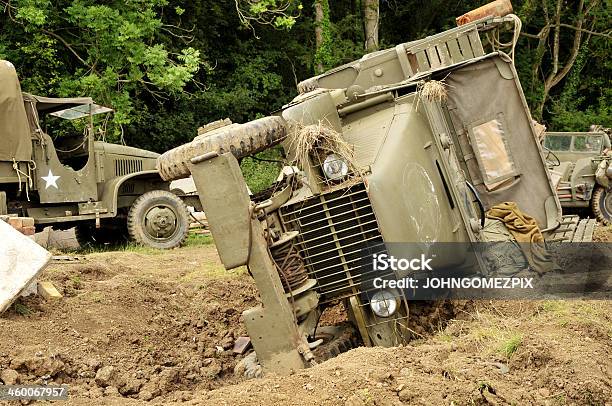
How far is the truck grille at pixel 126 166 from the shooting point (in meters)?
14.4

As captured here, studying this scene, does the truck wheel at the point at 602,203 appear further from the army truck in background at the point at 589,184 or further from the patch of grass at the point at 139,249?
the patch of grass at the point at 139,249

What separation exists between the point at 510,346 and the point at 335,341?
1.35 metres

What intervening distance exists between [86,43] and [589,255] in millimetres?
12531

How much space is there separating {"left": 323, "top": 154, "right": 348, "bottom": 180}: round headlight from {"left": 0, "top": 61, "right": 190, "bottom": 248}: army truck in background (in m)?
7.60

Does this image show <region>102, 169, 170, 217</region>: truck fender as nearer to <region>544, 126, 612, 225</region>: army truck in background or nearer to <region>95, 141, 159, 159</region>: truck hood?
<region>95, 141, 159, 159</region>: truck hood

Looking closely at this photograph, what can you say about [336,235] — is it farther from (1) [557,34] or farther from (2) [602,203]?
(1) [557,34]

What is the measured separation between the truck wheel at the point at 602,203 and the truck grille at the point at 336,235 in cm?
1262

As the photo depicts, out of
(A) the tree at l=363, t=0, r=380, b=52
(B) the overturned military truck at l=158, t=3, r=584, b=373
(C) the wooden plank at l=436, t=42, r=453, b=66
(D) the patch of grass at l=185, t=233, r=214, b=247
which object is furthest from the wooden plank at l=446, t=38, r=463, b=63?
(A) the tree at l=363, t=0, r=380, b=52

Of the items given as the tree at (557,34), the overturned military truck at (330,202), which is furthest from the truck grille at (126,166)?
the tree at (557,34)

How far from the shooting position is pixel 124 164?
1452 cm

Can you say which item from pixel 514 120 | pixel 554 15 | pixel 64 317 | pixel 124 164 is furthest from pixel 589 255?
Result: pixel 554 15

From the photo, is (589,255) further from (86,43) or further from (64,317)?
(86,43)

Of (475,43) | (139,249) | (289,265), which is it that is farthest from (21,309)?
(139,249)

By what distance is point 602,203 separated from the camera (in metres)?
17.3
